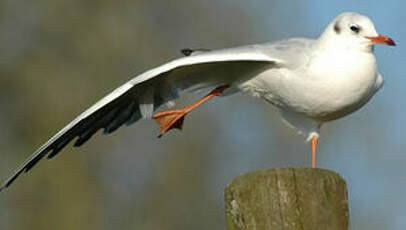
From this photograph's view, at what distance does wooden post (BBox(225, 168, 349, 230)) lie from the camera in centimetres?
341

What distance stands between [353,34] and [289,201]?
1932mm

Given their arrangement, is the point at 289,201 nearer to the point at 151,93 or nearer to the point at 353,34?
the point at 353,34

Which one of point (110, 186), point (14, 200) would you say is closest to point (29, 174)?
point (14, 200)

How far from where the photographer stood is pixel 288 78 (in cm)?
494

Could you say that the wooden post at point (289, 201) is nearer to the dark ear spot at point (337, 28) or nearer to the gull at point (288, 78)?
the gull at point (288, 78)

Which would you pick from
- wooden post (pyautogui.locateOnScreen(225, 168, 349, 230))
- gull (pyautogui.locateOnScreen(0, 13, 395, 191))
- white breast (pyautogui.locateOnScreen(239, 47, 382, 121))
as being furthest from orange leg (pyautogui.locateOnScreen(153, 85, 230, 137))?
wooden post (pyautogui.locateOnScreen(225, 168, 349, 230))

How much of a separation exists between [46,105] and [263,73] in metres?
6.39

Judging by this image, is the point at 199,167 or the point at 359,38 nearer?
the point at 359,38

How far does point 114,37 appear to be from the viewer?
11445mm

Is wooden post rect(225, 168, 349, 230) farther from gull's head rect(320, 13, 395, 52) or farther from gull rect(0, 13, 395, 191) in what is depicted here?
gull's head rect(320, 13, 395, 52)

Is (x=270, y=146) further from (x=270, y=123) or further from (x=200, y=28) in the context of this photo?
(x=200, y=28)

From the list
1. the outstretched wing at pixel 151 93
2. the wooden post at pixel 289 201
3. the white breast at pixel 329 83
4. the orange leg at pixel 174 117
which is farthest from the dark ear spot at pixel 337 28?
the wooden post at pixel 289 201

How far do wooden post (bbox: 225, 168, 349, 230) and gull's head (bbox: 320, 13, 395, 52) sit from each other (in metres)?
1.65

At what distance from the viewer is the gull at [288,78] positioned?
4.86m
